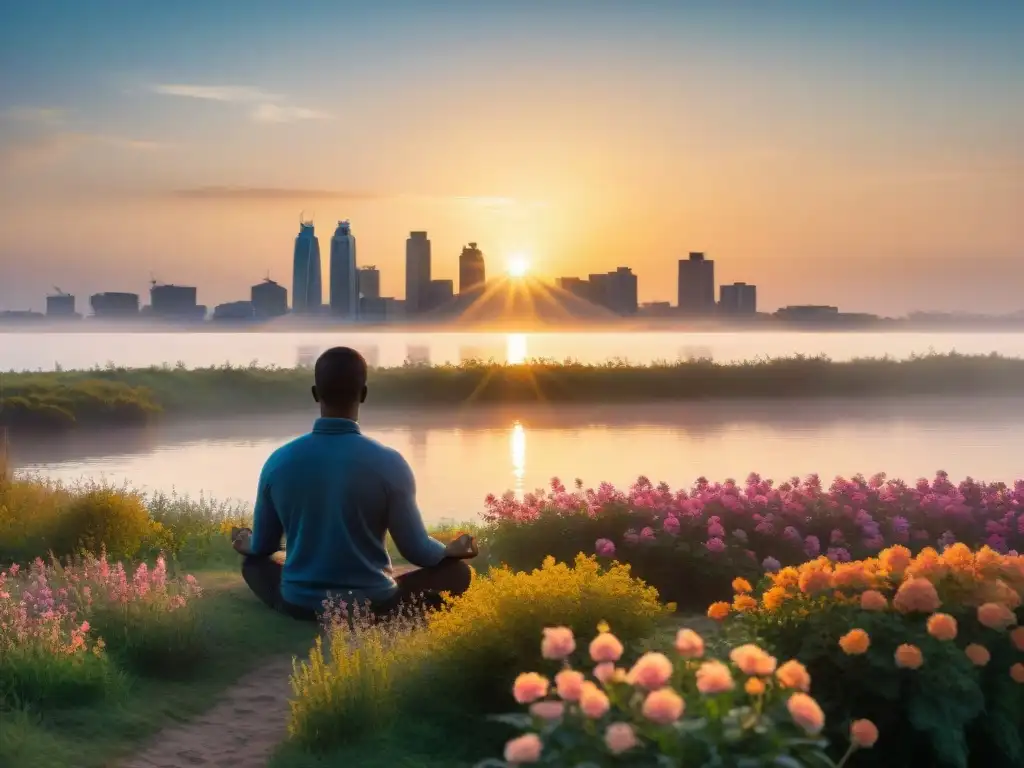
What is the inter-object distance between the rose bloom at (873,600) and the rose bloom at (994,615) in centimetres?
47

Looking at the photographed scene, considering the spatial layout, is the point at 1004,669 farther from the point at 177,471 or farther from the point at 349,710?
the point at 177,471

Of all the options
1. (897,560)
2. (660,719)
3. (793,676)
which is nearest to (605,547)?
(897,560)

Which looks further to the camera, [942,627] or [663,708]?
[942,627]

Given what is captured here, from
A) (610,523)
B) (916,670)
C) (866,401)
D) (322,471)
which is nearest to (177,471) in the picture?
(610,523)

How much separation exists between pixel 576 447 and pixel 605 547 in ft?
55.0

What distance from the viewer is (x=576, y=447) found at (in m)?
27.0

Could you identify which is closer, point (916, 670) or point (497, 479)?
point (916, 670)

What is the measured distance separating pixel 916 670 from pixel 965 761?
452mm

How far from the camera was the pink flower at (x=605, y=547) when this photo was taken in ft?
33.7

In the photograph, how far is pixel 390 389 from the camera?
1799 inches

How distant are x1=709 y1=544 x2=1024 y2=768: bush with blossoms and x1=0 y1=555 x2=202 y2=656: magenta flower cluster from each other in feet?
14.2

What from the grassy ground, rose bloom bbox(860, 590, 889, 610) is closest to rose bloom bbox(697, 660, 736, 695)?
rose bloom bbox(860, 590, 889, 610)

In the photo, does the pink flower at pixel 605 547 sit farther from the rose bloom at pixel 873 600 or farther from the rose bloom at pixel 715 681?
the rose bloom at pixel 715 681

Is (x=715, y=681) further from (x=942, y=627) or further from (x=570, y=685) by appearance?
(x=942, y=627)
